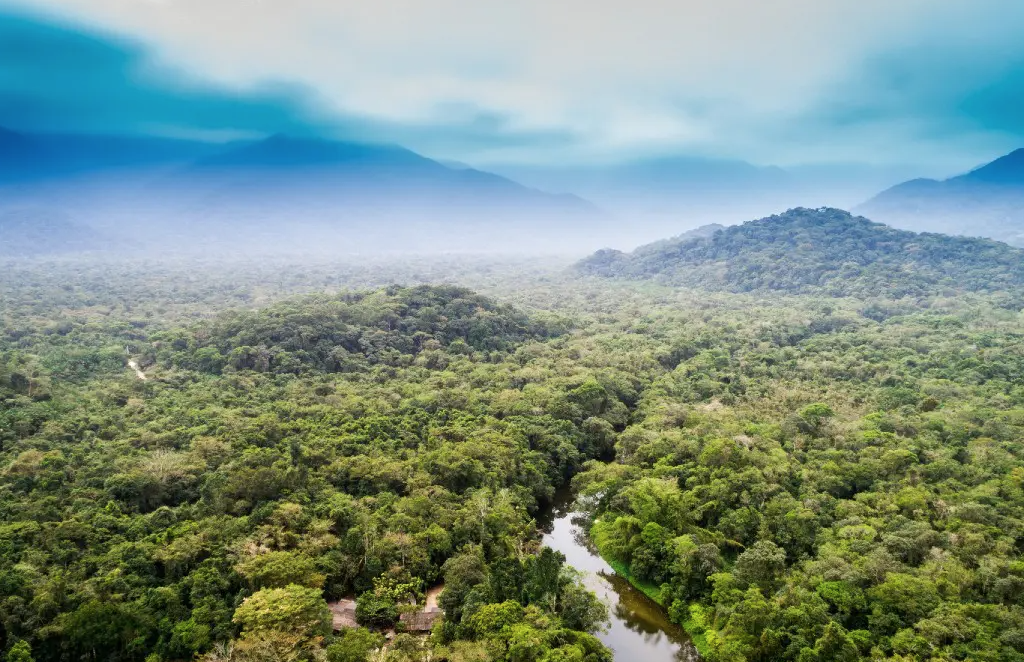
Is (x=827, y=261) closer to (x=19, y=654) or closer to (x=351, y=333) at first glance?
(x=351, y=333)

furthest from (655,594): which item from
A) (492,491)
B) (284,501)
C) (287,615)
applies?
(284,501)

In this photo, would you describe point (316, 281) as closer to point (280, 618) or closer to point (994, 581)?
point (280, 618)

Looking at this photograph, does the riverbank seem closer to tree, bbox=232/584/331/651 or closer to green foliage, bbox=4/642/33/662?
tree, bbox=232/584/331/651

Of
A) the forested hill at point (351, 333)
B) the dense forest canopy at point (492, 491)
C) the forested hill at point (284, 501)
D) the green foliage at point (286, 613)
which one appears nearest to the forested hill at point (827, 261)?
the dense forest canopy at point (492, 491)

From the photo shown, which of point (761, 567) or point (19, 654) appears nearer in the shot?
point (19, 654)

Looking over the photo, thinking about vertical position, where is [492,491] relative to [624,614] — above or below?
above
